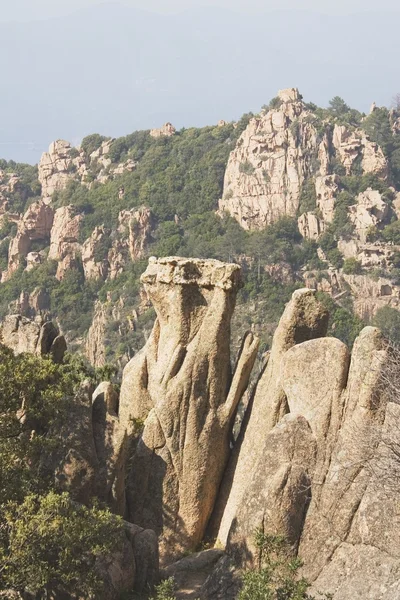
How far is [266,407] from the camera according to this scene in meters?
18.0

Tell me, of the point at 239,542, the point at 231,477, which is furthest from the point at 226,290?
the point at 239,542

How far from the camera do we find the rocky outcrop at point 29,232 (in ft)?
357

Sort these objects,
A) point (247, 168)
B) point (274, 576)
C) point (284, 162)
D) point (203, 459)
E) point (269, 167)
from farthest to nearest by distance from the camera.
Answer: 1. point (247, 168)
2. point (269, 167)
3. point (284, 162)
4. point (203, 459)
5. point (274, 576)

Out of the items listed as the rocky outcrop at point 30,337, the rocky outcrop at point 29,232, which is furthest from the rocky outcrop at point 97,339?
the rocky outcrop at point 30,337

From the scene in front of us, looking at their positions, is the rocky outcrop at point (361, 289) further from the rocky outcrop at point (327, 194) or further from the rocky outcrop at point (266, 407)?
the rocky outcrop at point (266, 407)

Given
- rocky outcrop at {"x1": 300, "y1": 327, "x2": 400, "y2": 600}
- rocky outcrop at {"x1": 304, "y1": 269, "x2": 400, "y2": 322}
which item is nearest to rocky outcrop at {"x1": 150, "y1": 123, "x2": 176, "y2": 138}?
rocky outcrop at {"x1": 304, "y1": 269, "x2": 400, "y2": 322}

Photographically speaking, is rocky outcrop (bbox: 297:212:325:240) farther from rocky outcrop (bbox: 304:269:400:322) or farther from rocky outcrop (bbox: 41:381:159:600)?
rocky outcrop (bbox: 41:381:159:600)

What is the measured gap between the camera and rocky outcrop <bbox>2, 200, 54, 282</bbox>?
109 meters

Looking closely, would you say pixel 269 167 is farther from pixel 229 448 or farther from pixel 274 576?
pixel 274 576

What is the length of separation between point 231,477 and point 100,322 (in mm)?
72465

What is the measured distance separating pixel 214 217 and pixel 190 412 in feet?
303

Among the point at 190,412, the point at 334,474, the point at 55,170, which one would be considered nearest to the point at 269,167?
the point at 55,170

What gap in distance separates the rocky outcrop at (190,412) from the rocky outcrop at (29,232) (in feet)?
299

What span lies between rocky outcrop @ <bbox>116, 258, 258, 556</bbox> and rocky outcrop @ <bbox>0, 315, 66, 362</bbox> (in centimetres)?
300
